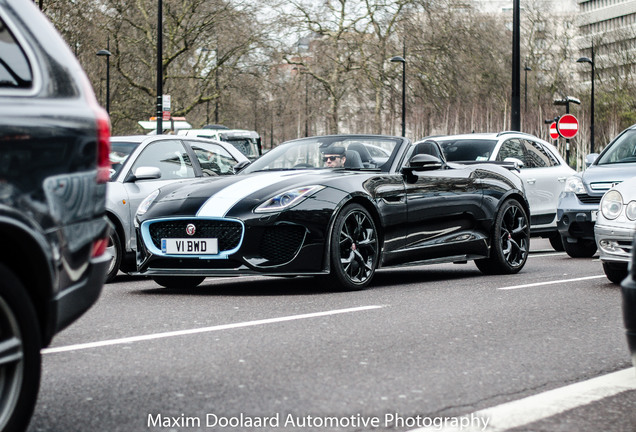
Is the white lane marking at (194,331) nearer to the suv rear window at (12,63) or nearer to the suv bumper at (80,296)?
the suv bumper at (80,296)

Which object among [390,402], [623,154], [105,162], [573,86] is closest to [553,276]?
[623,154]

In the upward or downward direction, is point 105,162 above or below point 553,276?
above

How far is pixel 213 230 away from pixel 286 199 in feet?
2.07

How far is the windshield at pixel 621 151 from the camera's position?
1280cm

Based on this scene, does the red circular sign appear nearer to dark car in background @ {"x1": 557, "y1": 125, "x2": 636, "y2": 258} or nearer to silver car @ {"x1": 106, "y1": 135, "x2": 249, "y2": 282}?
dark car in background @ {"x1": 557, "y1": 125, "x2": 636, "y2": 258}

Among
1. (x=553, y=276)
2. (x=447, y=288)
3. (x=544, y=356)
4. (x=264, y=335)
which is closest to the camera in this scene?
(x=544, y=356)

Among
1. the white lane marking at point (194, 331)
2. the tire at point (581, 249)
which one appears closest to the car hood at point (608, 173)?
the tire at point (581, 249)

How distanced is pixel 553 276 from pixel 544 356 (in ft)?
16.7

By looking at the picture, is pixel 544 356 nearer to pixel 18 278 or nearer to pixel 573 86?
pixel 18 278

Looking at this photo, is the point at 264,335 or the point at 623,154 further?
the point at 623,154

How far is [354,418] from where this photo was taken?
14.0 ft

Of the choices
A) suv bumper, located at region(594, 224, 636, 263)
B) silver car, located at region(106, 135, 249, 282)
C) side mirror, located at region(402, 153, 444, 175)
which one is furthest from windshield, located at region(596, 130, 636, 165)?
silver car, located at region(106, 135, 249, 282)

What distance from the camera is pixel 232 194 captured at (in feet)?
28.3

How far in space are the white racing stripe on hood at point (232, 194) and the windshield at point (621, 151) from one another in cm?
551
